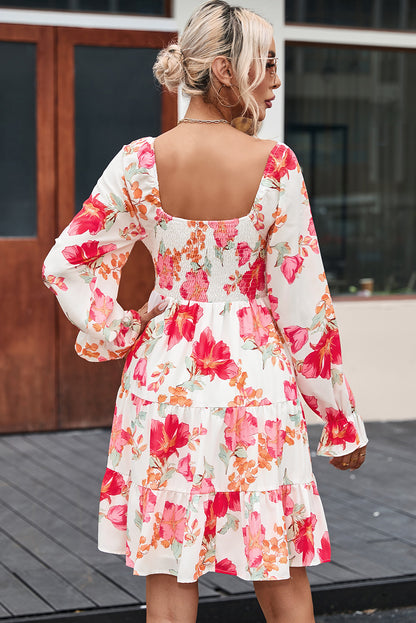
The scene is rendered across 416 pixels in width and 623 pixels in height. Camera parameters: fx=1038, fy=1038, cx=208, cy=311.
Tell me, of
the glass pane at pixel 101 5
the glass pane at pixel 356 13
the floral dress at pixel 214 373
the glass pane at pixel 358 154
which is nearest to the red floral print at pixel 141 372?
the floral dress at pixel 214 373

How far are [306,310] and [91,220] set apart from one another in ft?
1.97

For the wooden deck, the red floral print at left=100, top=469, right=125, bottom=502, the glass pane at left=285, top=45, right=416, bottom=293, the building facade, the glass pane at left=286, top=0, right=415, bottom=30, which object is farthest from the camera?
the glass pane at left=285, top=45, right=416, bottom=293

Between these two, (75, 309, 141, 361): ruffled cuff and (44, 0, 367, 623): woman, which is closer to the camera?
(44, 0, 367, 623): woman

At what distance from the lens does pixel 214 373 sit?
2605 millimetres

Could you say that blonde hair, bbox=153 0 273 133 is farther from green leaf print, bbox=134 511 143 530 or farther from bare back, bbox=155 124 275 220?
green leaf print, bbox=134 511 143 530

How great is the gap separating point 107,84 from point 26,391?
→ 204 cm

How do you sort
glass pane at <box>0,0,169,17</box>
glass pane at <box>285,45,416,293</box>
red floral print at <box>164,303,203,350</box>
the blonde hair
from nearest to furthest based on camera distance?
the blonde hair → red floral print at <box>164,303,203,350</box> → glass pane at <box>0,0,169,17</box> → glass pane at <box>285,45,416,293</box>

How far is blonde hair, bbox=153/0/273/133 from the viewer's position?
2535mm

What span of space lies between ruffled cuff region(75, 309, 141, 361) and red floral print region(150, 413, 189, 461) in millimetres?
253

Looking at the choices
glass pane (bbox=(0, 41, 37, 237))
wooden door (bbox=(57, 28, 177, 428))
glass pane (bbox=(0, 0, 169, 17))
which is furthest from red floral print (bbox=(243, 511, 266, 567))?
glass pane (bbox=(0, 0, 169, 17))

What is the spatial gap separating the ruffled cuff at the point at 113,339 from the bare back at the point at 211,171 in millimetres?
331

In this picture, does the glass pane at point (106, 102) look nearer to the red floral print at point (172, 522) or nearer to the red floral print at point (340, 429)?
the red floral print at point (340, 429)

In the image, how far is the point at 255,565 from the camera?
2.56 meters

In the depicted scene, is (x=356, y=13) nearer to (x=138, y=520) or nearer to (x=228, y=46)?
(x=228, y=46)
